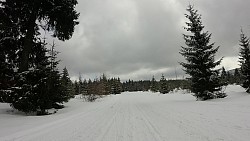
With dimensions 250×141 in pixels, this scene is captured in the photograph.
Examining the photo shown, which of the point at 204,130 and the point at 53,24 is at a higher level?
the point at 53,24

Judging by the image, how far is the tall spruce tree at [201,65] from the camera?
21.1 metres

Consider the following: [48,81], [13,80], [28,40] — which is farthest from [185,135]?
[28,40]

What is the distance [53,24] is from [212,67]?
14468mm

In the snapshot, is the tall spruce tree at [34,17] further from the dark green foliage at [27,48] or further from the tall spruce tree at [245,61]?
the tall spruce tree at [245,61]

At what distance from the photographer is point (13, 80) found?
51.1ft

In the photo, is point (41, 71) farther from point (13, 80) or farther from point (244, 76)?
point (244, 76)

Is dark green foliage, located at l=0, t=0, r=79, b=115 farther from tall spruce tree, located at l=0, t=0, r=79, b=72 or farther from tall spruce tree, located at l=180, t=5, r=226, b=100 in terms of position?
tall spruce tree, located at l=180, t=5, r=226, b=100

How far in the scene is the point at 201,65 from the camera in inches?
851

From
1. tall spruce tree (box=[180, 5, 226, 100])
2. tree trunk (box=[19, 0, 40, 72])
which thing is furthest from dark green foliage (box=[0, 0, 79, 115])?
tall spruce tree (box=[180, 5, 226, 100])

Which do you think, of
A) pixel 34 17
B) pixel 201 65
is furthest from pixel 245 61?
pixel 34 17

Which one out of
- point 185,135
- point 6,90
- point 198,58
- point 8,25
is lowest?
point 185,135

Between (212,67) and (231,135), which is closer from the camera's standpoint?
(231,135)

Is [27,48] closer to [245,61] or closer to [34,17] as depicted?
[34,17]

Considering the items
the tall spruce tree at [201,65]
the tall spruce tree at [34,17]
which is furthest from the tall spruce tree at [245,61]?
the tall spruce tree at [34,17]
